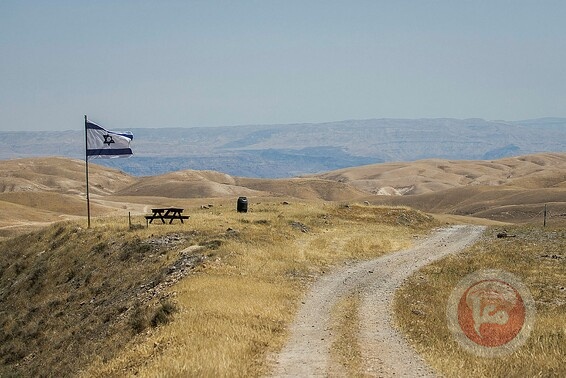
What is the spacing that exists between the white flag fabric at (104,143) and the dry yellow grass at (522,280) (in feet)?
69.0

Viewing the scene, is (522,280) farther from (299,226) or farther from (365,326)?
(299,226)

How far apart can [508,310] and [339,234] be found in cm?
2074

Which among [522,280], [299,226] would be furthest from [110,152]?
[522,280]

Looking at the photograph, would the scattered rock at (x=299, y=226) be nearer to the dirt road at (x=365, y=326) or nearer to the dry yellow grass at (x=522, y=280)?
the dirt road at (x=365, y=326)

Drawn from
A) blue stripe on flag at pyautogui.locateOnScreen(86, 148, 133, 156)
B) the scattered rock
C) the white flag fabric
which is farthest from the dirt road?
the white flag fabric

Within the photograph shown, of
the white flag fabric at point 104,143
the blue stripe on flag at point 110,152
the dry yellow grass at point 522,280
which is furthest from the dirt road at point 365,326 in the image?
the white flag fabric at point 104,143

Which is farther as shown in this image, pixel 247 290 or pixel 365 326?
pixel 247 290

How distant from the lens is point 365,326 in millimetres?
18438

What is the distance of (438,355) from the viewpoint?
15102mm

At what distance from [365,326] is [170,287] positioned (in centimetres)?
827

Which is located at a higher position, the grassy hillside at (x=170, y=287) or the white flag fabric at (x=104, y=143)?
the white flag fabric at (x=104, y=143)

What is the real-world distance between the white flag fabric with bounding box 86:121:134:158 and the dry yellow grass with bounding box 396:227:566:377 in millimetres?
21018

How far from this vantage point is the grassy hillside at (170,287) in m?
16.0

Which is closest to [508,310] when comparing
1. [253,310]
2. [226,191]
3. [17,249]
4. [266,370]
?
[253,310]
